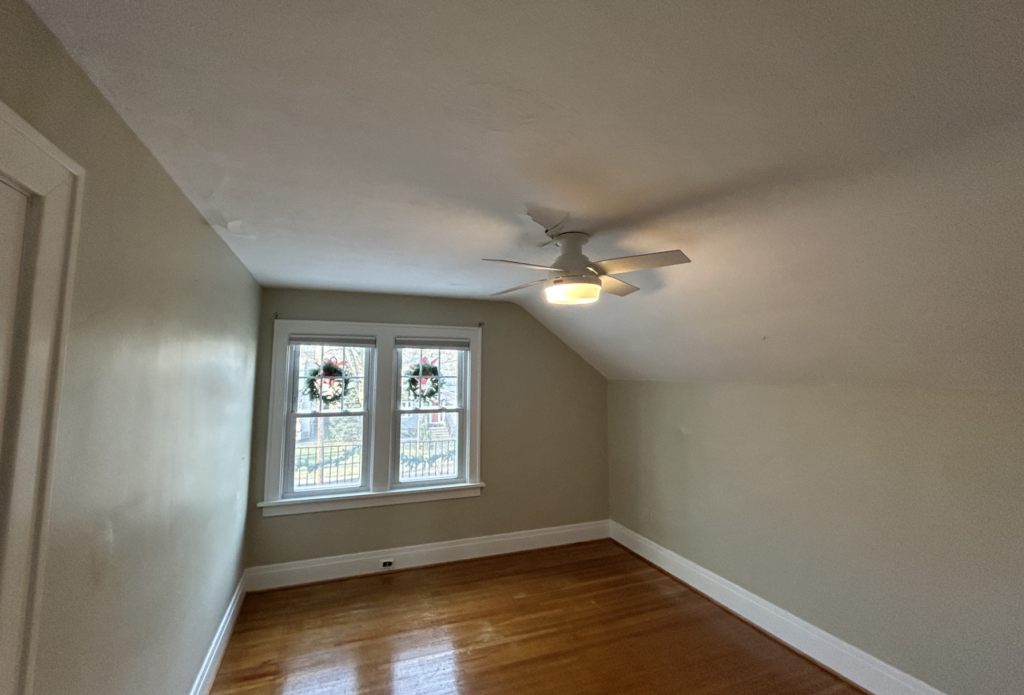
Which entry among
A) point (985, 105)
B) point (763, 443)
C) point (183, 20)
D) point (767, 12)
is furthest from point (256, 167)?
point (763, 443)

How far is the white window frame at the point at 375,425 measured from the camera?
3510 mm

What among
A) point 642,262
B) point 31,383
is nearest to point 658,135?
point 642,262

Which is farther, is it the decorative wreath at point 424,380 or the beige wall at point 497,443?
the decorative wreath at point 424,380

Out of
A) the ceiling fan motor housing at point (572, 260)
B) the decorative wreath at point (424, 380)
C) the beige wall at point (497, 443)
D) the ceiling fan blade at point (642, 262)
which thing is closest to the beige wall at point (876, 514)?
the beige wall at point (497, 443)

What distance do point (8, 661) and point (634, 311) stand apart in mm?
3008

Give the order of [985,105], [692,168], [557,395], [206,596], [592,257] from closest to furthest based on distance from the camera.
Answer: [985,105] → [692,168] → [206,596] → [592,257] → [557,395]

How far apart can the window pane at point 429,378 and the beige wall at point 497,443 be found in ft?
0.95

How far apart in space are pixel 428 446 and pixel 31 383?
3202mm

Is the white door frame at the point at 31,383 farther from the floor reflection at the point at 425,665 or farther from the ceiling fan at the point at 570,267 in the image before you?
the floor reflection at the point at 425,665

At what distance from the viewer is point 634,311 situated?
3.05m

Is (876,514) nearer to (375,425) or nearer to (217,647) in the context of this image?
(375,425)

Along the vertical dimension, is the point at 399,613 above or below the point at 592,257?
below

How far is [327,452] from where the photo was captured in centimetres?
371

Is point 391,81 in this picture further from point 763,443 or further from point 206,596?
point 763,443
